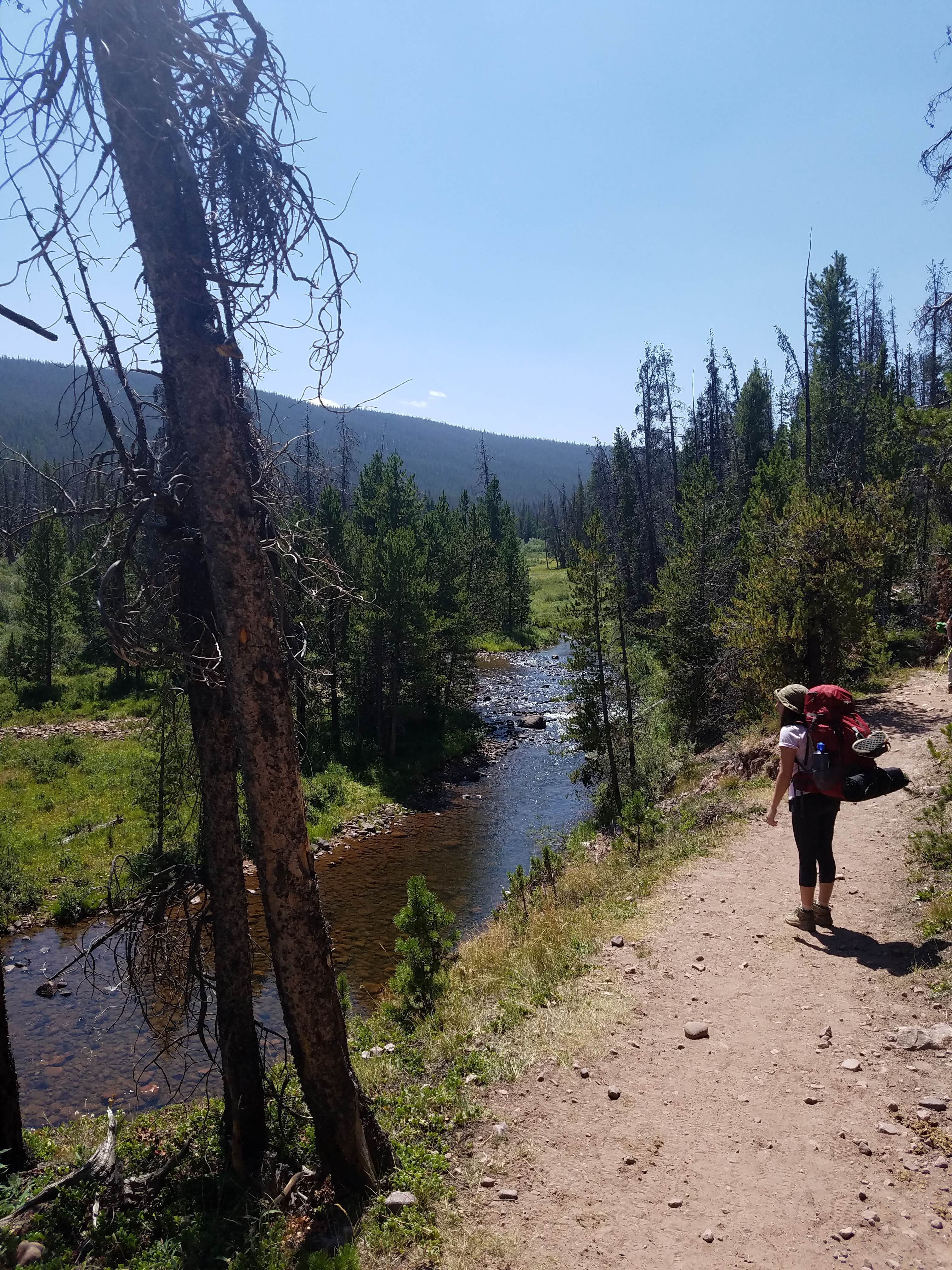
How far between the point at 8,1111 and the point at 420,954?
13.7 ft

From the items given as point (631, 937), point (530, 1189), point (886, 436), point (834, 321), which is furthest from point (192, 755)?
point (834, 321)

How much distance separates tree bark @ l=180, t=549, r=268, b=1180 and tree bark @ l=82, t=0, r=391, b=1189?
0.91m

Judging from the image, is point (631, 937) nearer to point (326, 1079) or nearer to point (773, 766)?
point (326, 1079)

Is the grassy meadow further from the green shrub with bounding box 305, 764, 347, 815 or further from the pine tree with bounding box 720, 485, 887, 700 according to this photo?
the pine tree with bounding box 720, 485, 887, 700

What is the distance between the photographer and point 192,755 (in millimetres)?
5609

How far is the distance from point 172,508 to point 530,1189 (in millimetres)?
4684

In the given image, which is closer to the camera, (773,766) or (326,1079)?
(326,1079)

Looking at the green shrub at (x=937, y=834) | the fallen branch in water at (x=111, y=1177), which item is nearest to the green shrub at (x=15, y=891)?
the fallen branch in water at (x=111, y=1177)

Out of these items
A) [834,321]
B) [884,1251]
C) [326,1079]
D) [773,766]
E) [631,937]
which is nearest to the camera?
[884,1251]

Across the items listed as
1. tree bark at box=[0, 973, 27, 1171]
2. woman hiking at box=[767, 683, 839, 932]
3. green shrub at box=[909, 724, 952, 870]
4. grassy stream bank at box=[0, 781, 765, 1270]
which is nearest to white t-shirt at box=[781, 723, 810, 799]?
woman hiking at box=[767, 683, 839, 932]

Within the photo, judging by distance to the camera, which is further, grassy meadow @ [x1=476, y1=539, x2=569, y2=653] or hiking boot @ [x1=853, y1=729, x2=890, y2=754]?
grassy meadow @ [x1=476, y1=539, x2=569, y2=653]

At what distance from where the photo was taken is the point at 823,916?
272 inches

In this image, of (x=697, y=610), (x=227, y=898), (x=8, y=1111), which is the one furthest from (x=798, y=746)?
(x=697, y=610)

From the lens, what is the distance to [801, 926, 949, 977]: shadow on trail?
5.84m
